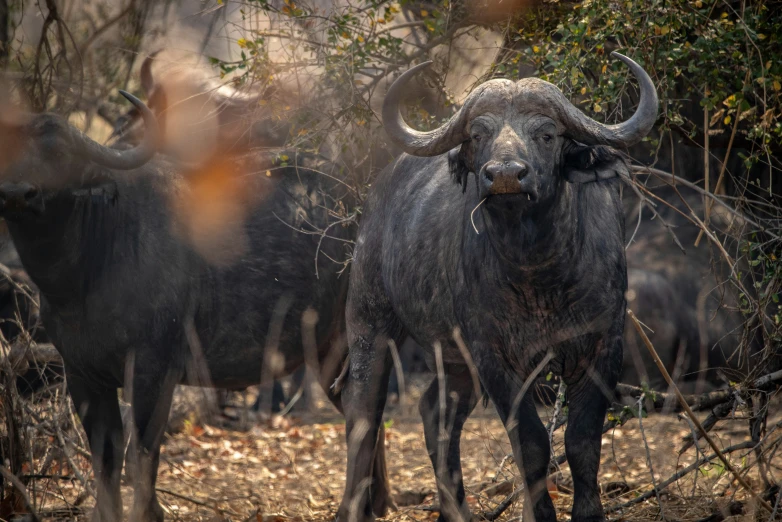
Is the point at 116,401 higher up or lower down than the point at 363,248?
lower down

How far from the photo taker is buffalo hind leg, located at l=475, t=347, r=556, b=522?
4180 millimetres

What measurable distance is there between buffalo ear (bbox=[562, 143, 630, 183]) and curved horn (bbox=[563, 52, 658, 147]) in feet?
0.14

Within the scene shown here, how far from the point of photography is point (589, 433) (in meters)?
4.18

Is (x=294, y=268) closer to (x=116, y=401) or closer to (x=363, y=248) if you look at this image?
(x=363, y=248)

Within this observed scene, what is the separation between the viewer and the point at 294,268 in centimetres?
643

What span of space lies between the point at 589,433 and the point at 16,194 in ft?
10.5

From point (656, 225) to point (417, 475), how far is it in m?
3.53

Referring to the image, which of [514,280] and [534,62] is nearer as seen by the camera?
[514,280]

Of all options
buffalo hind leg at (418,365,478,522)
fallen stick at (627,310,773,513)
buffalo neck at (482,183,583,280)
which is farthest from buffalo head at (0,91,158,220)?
fallen stick at (627,310,773,513)

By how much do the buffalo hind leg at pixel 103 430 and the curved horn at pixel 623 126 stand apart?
11.2 feet

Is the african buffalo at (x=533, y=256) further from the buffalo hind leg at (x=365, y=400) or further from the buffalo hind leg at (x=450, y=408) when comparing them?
the buffalo hind leg at (x=365, y=400)

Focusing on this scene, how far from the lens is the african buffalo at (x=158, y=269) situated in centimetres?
546

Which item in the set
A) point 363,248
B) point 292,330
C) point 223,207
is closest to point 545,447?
Result: point 363,248

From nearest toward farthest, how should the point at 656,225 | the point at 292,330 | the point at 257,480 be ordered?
1. the point at 292,330
2. the point at 257,480
3. the point at 656,225
